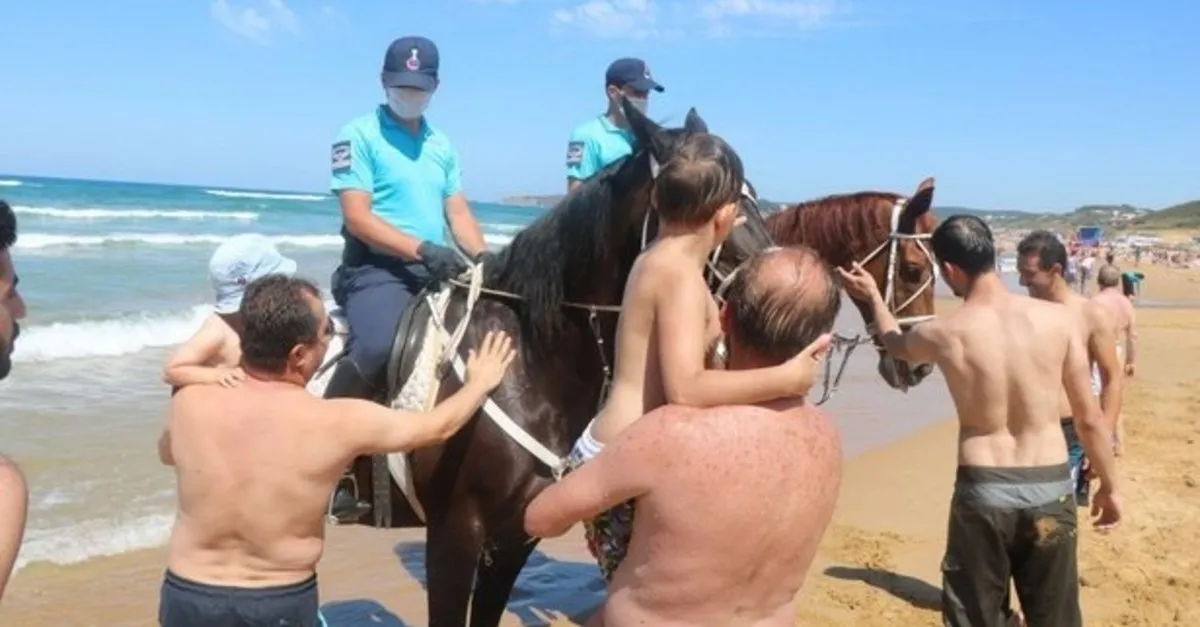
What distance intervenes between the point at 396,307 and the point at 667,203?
6.32 ft

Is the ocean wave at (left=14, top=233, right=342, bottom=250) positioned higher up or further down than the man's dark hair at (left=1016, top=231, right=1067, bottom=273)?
further down

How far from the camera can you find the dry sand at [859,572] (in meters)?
6.28

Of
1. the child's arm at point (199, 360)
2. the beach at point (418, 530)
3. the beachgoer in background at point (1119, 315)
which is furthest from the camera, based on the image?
the beachgoer in background at point (1119, 315)

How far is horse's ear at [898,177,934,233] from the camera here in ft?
17.4

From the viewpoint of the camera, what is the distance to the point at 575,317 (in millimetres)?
4309

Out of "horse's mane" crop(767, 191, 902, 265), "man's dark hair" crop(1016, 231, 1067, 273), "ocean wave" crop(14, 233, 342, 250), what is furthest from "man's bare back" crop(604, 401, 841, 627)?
"ocean wave" crop(14, 233, 342, 250)

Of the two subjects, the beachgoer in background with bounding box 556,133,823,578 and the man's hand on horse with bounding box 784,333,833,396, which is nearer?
the man's hand on horse with bounding box 784,333,833,396

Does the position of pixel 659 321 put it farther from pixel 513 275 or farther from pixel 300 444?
pixel 513 275

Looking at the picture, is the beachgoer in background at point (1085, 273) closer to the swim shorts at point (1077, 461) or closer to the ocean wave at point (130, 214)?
the swim shorts at point (1077, 461)

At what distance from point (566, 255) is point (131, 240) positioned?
104ft

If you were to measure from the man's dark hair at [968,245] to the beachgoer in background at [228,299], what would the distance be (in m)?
2.81

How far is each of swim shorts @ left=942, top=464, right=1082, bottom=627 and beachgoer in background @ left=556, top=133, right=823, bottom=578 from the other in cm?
230

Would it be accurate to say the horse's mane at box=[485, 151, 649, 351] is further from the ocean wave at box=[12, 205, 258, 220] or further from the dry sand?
the ocean wave at box=[12, 205, 258, 220]

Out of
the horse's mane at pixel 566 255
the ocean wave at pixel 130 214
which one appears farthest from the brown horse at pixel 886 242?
the ocean wave at pixel 130 214
